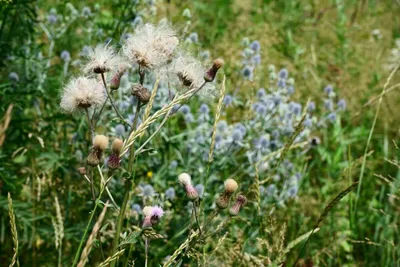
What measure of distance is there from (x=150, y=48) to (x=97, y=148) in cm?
30

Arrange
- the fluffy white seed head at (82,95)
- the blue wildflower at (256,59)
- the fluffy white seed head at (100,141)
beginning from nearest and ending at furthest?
the fluffy white seed head at (100,141)
the fluffy white seed head at (82,95)
the blue wildflower at (256,59)

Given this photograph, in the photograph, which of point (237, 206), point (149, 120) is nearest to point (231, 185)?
point (237, 206)

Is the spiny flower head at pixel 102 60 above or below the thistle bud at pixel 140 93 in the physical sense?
above

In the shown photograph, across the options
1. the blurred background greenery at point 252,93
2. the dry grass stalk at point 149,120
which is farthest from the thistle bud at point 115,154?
the blurred background greenery at point 252,93

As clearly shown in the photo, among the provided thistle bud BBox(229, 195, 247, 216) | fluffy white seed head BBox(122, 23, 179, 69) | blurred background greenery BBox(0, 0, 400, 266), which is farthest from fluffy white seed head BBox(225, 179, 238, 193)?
blurred background greenery BBox(0, 0, 400, 266)

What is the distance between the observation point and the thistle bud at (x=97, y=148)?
1.34 meters

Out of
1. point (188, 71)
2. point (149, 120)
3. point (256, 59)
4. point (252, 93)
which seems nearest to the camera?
point (149, 120)

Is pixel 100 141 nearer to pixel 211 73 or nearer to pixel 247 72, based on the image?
pixel 211 73

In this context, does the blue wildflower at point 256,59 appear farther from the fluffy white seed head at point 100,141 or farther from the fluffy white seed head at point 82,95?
the fluffy white seed head at point 100,141

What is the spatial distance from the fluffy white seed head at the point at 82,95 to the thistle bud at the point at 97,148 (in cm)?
15

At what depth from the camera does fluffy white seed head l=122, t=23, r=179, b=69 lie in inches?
59.0

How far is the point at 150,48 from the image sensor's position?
1.51 m

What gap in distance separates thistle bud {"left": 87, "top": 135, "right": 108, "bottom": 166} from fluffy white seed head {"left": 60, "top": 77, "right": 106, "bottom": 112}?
0.15 meters

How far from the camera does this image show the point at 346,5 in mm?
5281
